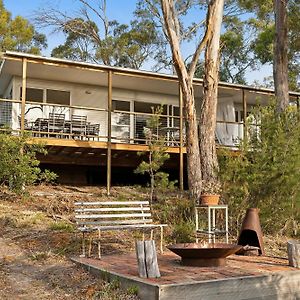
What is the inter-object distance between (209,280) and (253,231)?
9.25 feet

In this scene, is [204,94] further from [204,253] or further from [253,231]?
[204,253]

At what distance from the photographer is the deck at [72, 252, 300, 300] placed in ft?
16.8

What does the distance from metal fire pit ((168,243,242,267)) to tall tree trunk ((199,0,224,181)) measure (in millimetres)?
3852

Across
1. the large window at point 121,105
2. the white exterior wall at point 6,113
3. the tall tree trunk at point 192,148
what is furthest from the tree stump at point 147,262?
the large window at point 121,105

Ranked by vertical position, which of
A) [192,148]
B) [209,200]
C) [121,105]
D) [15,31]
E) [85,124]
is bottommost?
[209,200]

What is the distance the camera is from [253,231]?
7930 millimetres

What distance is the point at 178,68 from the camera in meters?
10.9

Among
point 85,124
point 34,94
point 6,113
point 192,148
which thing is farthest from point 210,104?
point 34,94

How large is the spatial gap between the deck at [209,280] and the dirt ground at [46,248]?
178 millimetres

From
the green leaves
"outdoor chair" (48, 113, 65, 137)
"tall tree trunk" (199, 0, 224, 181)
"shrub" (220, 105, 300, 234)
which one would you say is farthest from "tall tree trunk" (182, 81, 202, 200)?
the green leaves

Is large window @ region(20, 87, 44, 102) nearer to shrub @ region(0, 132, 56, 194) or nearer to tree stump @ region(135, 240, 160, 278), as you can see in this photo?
shrub @ region(0, 132, 56, 194)

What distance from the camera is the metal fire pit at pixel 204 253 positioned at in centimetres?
620

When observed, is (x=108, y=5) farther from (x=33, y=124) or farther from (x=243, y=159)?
(x=243, y=159)

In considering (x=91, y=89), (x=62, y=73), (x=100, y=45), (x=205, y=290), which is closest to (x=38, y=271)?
(x=205, y=290)
